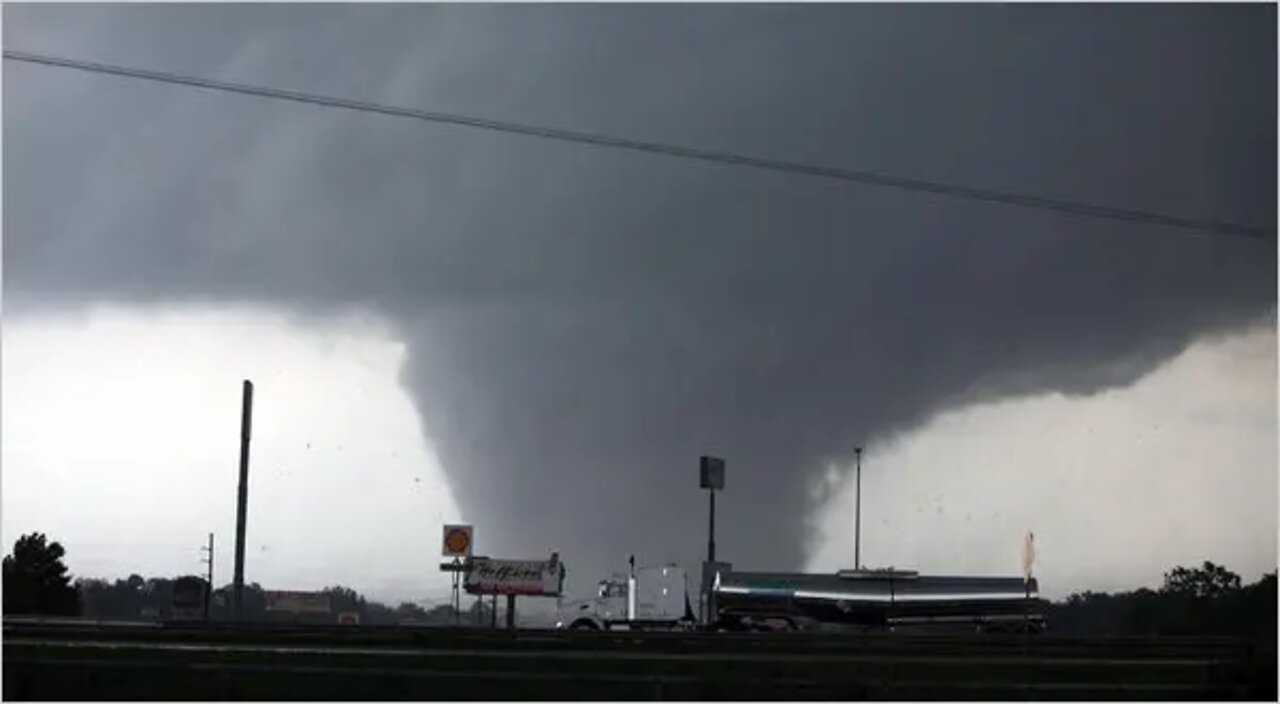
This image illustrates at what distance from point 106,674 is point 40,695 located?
841 mm

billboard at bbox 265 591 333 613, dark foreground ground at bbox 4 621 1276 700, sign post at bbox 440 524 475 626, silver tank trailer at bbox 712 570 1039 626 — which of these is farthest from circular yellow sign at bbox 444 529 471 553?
billboard at bbox 265 591 333 613

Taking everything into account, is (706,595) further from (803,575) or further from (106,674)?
(106,674)

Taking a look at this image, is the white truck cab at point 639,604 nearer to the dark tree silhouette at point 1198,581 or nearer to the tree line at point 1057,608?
the tree line at point 1057,608

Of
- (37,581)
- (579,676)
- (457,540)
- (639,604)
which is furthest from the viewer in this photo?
(37,581)

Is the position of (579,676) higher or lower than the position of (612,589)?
lower

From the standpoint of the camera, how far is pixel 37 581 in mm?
66125

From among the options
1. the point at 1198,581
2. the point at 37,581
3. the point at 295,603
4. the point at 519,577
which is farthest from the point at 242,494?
the point at 1198,581

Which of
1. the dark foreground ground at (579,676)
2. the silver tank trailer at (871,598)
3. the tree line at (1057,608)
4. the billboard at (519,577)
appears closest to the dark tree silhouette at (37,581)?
the tree line at (1057,608)

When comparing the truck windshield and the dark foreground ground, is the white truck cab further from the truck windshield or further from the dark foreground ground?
the dark foreground ground

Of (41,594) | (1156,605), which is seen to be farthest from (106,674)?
(1156,605)

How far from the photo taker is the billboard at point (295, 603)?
263 ft

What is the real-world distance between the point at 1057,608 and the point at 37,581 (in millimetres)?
49371

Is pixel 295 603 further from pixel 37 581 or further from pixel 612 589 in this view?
pixel 612 589

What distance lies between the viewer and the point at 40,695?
61.5ft
